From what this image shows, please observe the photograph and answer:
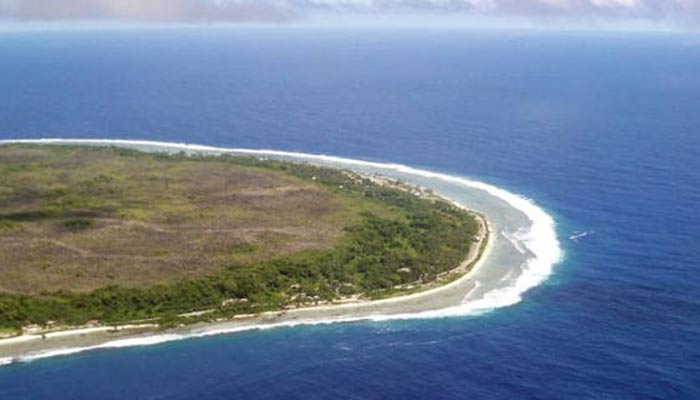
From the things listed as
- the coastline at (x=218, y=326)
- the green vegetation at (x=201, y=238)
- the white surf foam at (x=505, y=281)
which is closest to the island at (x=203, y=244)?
the green vegetation at (x=201, y=238)

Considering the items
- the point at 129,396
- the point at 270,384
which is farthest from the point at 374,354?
the point at 129,396

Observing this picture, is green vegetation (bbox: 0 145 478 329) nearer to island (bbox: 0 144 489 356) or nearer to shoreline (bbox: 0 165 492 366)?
island (bbox: 0 144 489 356)

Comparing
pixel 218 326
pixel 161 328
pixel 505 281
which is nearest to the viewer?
pixel 161 328

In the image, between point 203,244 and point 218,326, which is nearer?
point 218,326

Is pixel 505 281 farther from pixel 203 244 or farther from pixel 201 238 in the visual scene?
pixel 201 238

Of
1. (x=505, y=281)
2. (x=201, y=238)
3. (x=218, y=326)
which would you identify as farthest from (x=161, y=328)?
(x=505, y=281)

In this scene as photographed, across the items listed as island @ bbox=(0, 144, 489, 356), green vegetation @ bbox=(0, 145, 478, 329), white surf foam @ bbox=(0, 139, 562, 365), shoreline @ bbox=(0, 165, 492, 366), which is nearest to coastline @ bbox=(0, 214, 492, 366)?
shoreline @ bbox=(0, 165, 492, 366)

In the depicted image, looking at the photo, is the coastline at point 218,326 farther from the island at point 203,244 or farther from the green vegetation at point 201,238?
the green vegetation at point 201,238
